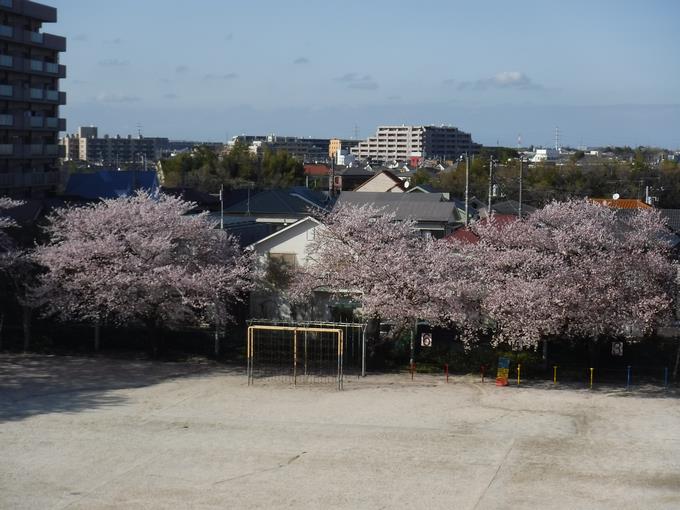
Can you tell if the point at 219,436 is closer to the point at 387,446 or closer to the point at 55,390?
the point at 387,446

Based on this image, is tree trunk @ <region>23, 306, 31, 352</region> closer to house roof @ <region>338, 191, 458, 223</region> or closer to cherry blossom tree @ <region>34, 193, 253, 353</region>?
cherry blossom tree @ <region>34, 193, 253, 353</region>

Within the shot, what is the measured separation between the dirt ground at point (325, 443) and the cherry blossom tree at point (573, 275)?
1739 millimetres

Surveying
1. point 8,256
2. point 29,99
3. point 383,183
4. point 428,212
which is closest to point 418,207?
point 428,212

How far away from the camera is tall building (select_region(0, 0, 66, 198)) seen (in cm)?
4178

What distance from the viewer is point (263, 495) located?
13.4 meters

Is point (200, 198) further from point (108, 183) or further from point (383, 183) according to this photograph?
point (383, 183)

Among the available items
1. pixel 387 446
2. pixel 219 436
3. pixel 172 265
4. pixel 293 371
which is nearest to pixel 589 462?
pixel 387 446

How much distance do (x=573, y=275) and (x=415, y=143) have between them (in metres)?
153

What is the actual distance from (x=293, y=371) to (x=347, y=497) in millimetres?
9312

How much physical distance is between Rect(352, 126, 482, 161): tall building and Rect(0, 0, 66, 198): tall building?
126 metres

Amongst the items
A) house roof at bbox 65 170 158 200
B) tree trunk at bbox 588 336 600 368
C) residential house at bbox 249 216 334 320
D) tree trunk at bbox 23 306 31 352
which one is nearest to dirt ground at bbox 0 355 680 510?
tree trunk at bbox 588 336 600 368

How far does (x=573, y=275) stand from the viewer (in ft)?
70.5

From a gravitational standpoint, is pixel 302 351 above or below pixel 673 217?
below

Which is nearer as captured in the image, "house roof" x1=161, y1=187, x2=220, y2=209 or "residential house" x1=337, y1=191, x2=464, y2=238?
"residential house" x1=337, y1=191, x2=464, y2=238
